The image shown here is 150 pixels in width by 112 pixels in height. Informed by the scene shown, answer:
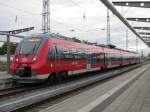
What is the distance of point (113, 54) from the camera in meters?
48.3

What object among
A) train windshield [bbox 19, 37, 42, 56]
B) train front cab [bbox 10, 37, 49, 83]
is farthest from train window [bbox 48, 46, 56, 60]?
train windshield [bbox 19, 37, 42, 56]

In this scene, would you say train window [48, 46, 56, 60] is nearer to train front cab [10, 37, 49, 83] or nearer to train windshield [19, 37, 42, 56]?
train front cab [10, 37, 49, 83]

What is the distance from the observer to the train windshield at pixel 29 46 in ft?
70.7

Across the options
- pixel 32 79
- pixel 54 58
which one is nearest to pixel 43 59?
pixel 32 79

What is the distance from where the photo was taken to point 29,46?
21797 millimetres

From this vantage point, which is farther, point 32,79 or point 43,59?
point 43,59

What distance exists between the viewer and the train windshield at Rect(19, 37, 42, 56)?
21534mm

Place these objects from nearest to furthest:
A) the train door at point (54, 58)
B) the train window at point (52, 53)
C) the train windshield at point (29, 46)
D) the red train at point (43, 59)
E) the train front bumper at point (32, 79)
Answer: the train front bumper at point (32, 79) < the red train at point (43, 59) < the train windshield at point (29, 46) < the train window at point (52, 53) < the train door at point (54, 58)

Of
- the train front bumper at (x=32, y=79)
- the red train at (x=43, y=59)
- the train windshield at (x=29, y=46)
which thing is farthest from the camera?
the train windshield at (x=29, y=46)

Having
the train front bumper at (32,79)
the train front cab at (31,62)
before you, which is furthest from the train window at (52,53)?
the train front bumper at (32,79)

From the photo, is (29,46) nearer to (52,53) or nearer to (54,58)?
(52,53)

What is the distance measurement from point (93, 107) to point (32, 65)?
8.67 metres

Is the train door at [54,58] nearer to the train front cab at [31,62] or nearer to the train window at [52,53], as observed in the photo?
the train window at [52,53]

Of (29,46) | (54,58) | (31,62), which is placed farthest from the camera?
(54,58)
